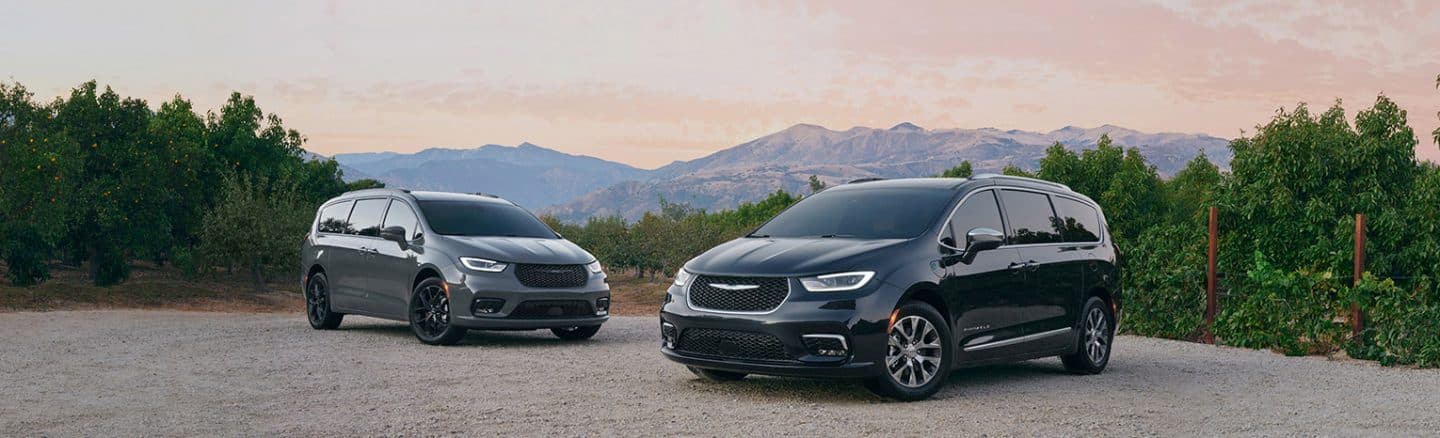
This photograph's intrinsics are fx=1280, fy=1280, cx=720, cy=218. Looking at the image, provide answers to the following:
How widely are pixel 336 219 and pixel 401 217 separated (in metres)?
1.83

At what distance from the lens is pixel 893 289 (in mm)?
8914

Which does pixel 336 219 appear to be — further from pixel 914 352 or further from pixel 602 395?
pixel 914 352

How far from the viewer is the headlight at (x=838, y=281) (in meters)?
8.84

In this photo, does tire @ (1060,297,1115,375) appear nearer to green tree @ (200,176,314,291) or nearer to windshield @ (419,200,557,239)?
windshield @ (419,200,557,239)

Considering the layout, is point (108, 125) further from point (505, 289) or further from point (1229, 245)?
point (1229, 245)

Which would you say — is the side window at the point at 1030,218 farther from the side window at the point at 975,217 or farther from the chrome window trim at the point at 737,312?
the chrome window trim at the point at 737,312

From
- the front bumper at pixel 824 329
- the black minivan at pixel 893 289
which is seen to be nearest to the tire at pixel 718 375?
the black minivan at pixel 893 289

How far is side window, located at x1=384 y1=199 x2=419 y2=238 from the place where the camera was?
14578 mm

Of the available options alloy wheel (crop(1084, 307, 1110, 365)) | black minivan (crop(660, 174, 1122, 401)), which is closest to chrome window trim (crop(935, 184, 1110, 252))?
black minivan (crop(660, 174, 1122, 401))

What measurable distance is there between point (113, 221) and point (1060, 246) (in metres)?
30.1

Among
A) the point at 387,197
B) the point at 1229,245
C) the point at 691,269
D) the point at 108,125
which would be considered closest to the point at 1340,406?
the point at 691,269

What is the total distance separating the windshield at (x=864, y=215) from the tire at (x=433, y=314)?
4.76m

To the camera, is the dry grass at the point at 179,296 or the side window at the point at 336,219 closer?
the side window at the point at 336,219

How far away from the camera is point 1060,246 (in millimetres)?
11094
